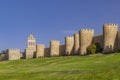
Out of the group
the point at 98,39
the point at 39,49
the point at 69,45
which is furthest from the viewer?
the point at 39,49

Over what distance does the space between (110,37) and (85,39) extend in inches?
356

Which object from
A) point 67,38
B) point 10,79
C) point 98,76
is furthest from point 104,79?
point 67,38

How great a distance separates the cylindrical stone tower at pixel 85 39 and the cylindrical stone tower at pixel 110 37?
23.0 feet

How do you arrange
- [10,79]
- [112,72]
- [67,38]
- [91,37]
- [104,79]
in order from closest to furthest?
[104,79] → [112,72] → [10,79] → [91,37] → [67,38]

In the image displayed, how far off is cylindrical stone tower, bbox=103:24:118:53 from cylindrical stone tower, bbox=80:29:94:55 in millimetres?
7006

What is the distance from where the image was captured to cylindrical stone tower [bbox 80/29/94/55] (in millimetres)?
81125

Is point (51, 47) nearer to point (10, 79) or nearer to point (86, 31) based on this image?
point (86, 31)

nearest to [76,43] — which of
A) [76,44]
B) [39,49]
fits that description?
[76,44]

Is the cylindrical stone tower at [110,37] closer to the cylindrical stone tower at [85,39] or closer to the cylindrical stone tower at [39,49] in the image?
the cylindrical stone tower at [85,39]

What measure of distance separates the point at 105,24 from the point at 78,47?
1143 cm

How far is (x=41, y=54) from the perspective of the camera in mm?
105000

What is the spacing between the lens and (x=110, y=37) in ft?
241

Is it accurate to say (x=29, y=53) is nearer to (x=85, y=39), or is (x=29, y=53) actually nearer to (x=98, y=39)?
(x=85, y=39)

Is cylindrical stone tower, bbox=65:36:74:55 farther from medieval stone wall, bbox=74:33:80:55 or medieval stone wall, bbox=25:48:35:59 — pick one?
medieval stone wall, bbox=25:48:35:59
